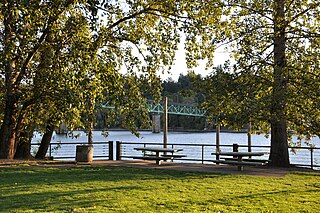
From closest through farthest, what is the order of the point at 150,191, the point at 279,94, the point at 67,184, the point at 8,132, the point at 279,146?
the point at 150,191 → the point at 67,184 → the point at 279,94 → the point at 8,132 → the point at 279,146

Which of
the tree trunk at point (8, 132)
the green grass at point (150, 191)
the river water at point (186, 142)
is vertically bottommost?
the river water at point (186, 142)

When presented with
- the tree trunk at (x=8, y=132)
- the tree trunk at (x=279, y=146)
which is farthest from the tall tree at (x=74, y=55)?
the tree trunk at (x=279, y=146)

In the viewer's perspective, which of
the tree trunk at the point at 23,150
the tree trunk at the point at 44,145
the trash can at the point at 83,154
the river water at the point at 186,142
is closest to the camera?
the trash can at the point at 83,154

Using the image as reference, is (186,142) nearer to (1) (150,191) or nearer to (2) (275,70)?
(2) (275,70)

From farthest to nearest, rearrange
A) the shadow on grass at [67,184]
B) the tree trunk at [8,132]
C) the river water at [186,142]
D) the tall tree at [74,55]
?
the river water at [186,142], the tree trunk at [8,132], the tall tree at [74,55], the shadow on grass at [67,184]

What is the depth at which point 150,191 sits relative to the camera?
8.17 metres

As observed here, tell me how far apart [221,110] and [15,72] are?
705cm

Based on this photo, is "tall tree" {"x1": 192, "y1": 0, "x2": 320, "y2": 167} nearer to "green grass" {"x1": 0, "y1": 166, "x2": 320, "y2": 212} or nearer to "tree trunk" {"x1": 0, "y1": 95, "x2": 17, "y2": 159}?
"green grass" {"x1": 0, "y1": 166, "x2": 320, "y2": 212}

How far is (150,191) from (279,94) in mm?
6246

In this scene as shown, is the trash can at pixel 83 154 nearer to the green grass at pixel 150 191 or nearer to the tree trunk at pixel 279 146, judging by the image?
the green grass at pixel 150 191

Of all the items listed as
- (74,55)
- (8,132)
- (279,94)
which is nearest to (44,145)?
(8,132)

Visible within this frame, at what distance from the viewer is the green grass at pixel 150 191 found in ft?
21.9

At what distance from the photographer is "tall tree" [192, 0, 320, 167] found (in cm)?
1265

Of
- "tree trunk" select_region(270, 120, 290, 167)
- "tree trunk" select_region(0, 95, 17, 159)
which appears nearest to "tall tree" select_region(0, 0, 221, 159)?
"tree trunk" select_region(0, 95, 17, 159)
